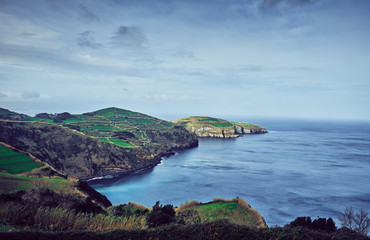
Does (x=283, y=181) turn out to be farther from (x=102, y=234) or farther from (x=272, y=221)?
(x=102, y=234)

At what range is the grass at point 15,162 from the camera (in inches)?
1694

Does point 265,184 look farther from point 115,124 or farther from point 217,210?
point 115,124

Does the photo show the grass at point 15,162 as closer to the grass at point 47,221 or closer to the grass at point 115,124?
the grass at point 115,124

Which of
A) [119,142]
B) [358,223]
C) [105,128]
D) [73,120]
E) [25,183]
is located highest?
[73,120]

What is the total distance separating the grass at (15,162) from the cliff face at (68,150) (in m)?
16.8

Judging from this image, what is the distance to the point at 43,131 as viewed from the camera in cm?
7138

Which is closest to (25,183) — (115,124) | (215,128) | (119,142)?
(119,142)

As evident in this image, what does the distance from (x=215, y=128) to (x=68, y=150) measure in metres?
111

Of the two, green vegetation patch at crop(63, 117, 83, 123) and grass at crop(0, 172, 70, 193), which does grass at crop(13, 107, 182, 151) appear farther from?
grass at crop(0, 172, 70, 193)

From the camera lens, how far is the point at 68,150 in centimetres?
6931

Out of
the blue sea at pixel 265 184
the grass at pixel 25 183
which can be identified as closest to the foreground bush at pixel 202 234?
the grass at pixel 25 183

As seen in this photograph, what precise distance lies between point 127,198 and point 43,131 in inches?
1517

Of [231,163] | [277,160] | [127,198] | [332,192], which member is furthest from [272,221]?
[277,160]

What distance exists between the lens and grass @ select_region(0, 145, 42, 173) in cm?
4302
